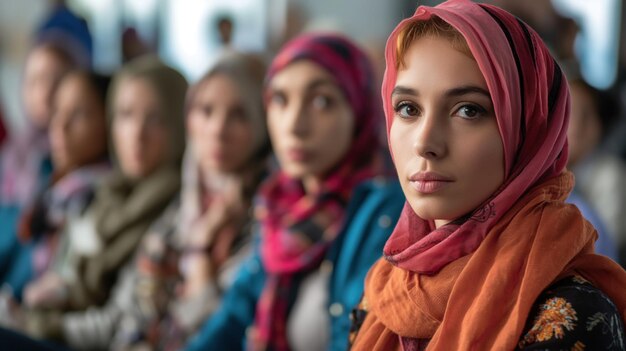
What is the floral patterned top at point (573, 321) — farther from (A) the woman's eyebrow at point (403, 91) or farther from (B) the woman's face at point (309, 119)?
(B) the woman's face at point (309, 119)

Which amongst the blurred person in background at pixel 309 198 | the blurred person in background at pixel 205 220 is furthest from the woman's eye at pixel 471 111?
the blurred person in background at pixel 205 220

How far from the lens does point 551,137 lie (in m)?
0.82

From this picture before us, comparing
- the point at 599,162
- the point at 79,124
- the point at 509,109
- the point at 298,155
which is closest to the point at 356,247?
the point at 298,155

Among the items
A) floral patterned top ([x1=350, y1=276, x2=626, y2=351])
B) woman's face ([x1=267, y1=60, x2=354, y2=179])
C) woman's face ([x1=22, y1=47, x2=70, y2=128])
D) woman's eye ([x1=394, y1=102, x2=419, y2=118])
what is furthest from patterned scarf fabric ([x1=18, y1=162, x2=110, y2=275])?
floral patterned top ([x1=350, y1=276, x2=626, y2=351])

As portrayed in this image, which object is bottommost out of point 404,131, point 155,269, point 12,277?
point 12,277

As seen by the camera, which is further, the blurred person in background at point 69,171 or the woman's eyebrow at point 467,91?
the blurred person in background at point 69,171

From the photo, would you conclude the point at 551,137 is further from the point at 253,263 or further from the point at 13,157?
the point at 13,157

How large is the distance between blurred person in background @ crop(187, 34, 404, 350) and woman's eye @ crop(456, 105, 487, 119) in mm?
681

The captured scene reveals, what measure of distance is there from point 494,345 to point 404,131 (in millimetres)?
225

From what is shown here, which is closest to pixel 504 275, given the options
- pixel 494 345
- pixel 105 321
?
pixel 494 345

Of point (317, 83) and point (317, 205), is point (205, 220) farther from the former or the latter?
point (317, 83)

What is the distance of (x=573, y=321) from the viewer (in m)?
0.75

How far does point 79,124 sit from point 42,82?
55 centimetres

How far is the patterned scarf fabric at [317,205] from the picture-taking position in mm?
1639
